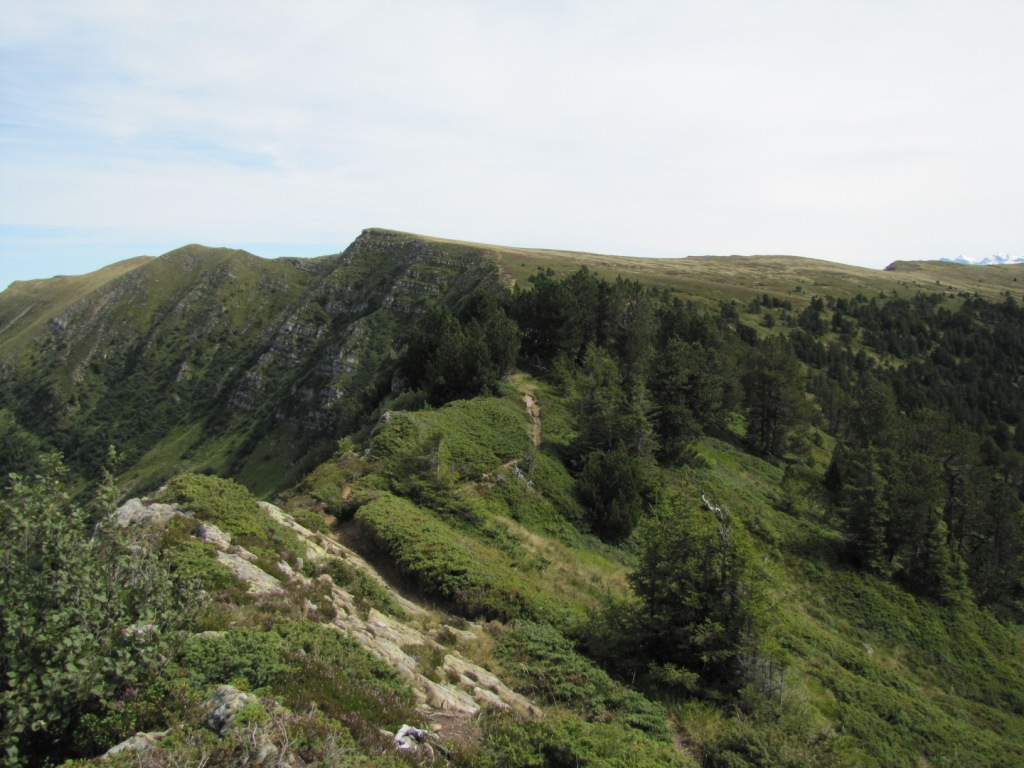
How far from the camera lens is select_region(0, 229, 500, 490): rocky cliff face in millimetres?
119812

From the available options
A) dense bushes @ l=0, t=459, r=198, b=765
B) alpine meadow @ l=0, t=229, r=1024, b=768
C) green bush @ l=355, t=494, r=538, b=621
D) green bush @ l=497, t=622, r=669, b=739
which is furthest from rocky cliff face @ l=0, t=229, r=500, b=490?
dense bushes @ l=0, t=459, r=198, b=765

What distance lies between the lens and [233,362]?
17438 cm

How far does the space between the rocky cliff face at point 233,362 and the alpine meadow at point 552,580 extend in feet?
154

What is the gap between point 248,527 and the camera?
50.8 feet

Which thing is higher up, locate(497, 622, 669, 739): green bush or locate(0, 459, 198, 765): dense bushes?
locate(0, 459, 198, 765): dense bushes

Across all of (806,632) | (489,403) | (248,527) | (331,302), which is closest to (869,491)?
(806,632)

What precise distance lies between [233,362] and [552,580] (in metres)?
178

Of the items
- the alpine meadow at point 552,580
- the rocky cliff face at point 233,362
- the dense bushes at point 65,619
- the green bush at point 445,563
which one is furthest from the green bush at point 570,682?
the rocky cliff face at point 233,362

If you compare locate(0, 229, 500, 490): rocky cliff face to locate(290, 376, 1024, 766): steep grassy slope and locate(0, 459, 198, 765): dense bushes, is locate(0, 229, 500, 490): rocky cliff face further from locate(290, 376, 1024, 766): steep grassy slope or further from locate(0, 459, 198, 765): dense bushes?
locate(0, 459, 198, 765): dense bushes

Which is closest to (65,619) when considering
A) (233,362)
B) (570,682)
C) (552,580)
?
(570,682)

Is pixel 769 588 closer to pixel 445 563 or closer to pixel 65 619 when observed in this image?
pixel 445 563

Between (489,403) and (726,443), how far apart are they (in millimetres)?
28715

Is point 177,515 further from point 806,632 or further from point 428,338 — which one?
point 428,338

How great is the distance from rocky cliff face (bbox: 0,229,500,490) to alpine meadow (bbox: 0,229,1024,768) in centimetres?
4692
